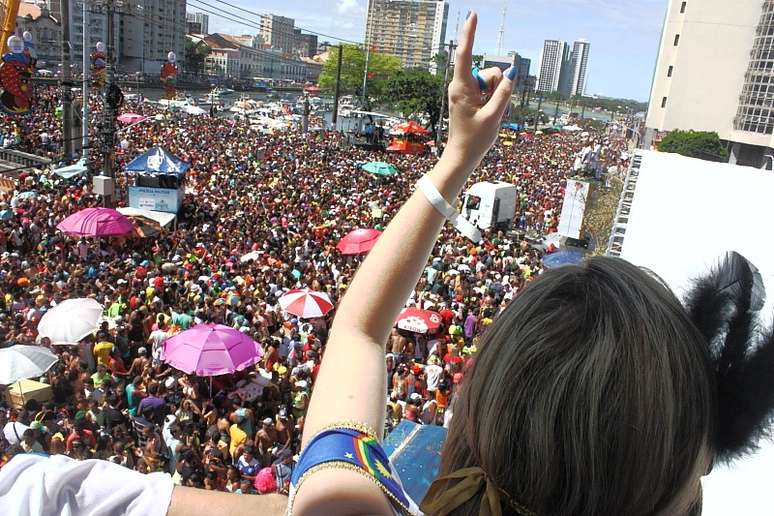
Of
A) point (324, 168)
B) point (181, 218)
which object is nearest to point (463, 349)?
point (181, 218)

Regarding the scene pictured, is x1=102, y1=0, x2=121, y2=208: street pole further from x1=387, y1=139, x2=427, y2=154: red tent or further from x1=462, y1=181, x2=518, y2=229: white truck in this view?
x1=387, y1=139, x2=427, y2=154: red tent

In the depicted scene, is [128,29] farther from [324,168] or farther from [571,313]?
[571,313]

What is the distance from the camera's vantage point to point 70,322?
8.16 metres

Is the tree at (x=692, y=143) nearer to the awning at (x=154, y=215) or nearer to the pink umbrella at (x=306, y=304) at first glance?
the awning at (x=154, y=215)

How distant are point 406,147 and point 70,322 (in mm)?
30736

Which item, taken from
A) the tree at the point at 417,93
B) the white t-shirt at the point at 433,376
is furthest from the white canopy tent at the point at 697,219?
the tree at the point at 417,93

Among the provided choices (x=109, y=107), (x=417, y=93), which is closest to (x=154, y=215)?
(x=109, y=107)

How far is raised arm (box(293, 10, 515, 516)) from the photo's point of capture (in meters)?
0.96

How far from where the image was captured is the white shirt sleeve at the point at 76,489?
2.92 ft

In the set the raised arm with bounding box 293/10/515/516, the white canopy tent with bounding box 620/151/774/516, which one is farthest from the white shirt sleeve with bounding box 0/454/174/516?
the white canopy tent with bounding box 620/151/774/516

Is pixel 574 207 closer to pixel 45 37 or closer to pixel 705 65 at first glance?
pixel 705 65

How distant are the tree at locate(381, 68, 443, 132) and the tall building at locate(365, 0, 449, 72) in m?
89.6

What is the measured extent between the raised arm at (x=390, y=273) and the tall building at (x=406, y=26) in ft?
466

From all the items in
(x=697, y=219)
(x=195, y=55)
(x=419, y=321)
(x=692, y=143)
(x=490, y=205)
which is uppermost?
(x=195, y=55)
